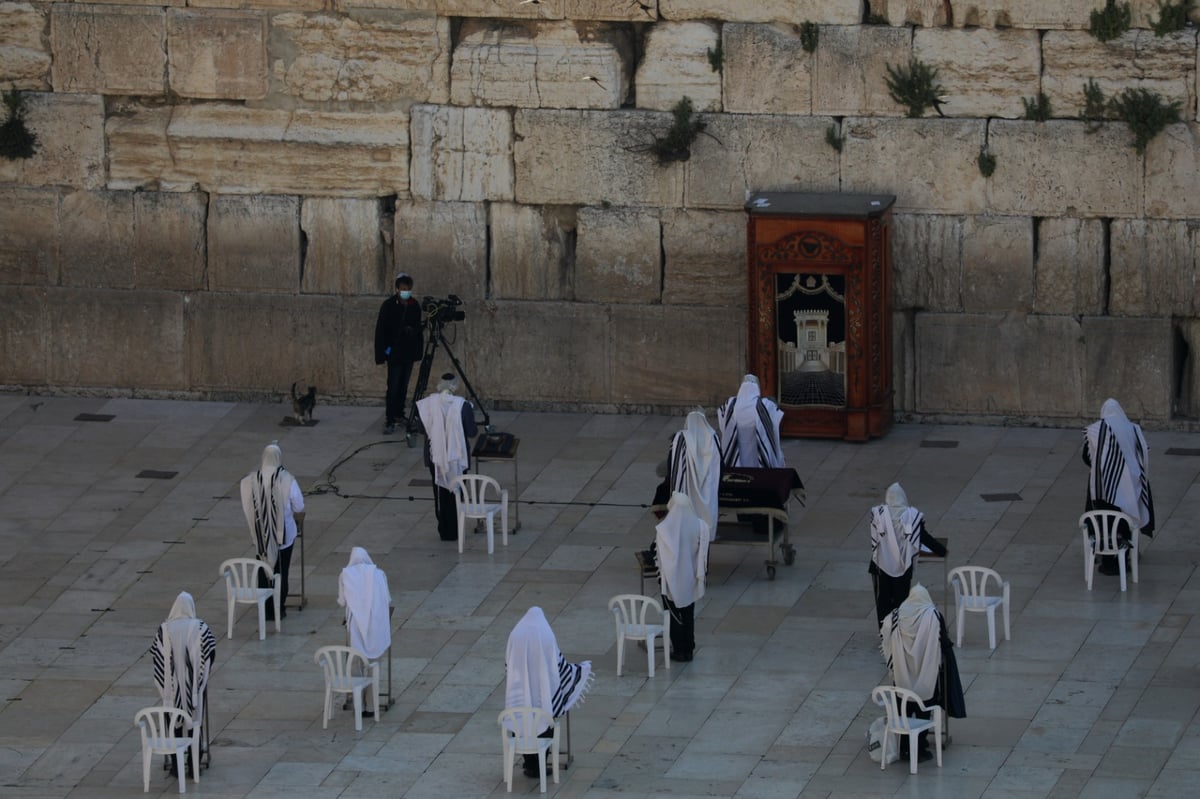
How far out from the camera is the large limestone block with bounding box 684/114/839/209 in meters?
23.0

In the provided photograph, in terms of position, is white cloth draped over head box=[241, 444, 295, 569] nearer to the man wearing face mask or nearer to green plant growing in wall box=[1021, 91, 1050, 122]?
the man wearing face mask

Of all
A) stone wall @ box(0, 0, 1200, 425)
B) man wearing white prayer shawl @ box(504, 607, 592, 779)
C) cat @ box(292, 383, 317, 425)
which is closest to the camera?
man wearing white prayer shawl @ box(504, 607, 592, 779)

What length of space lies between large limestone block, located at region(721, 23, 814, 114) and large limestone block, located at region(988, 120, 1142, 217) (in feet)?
5.32

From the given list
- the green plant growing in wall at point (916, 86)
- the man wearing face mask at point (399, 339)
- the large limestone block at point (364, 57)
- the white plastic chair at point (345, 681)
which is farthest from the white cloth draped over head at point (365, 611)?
the green plant growing in wall at point (916, 86)

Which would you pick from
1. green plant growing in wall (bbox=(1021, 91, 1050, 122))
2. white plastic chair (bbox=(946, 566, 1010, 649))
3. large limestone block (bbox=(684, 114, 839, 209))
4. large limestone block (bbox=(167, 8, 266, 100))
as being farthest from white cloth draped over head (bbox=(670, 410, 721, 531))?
large limestone block (bbox=(167, 8, 266, 100))

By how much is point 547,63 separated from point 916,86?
3.10 meters

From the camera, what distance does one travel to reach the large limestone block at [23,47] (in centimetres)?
2378

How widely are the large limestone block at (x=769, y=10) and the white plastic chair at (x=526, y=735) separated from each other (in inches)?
343

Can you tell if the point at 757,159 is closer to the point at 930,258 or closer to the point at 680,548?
the point at 930,258

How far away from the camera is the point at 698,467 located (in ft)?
63.1

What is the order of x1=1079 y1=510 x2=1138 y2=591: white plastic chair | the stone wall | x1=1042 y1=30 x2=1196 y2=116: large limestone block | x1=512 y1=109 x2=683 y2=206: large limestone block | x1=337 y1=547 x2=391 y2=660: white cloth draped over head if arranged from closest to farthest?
1. x1=337 y1=547 x2=391 y2=660: white cloth draped over head
2. x1=1079 y1=510 x2=1138 y2=591: white plastic chair
3. x1=1042 y1=30 x2=1196 y2=116: large limestone block
4. the stone wall
5. x1=512 y1=109 x2=683 y2=206: large limestone block

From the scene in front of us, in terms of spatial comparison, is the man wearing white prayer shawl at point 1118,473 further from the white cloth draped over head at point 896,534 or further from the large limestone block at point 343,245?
the large limestone block at point 343,245

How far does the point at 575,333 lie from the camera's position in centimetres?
2350

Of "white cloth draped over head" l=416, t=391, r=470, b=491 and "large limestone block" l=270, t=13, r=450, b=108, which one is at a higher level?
"large limestone block" l=270, t=13, r=450, b=108
